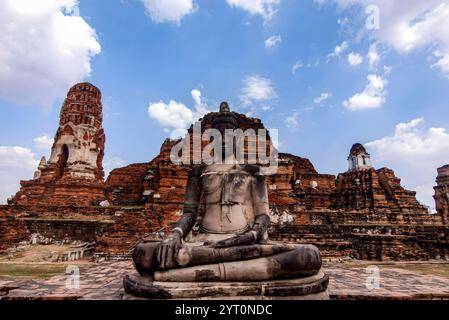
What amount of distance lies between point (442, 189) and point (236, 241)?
32603 millimetres

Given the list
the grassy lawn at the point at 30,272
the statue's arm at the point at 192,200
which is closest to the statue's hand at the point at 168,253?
the statue's arm at the point at 192,200

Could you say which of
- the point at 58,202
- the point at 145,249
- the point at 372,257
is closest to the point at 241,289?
the point at 145,249

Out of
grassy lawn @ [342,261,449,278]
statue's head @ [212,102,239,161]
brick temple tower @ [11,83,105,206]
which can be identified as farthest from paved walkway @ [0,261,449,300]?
brick temple tower @ [11,83,105,206]

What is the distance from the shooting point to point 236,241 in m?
3.59

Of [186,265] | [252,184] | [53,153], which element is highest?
[53,153]

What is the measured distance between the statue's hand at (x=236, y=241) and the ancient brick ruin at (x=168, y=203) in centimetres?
630

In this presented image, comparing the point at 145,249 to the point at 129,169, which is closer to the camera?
the point at 145,249

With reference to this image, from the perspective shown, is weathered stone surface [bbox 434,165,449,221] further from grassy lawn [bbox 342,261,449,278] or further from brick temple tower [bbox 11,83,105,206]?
brick temple tower [bbox 11,83,105,206]

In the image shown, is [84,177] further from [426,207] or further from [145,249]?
[426,207]

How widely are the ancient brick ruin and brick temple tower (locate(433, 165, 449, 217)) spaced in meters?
0.09

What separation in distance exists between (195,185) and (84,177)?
19355 millimetres

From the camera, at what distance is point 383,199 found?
2341cm

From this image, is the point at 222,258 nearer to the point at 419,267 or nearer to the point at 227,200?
the point at 227,200

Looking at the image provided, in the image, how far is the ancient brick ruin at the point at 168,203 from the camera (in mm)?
10719
